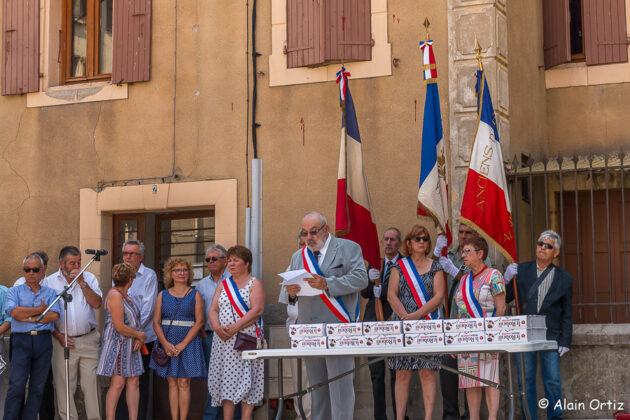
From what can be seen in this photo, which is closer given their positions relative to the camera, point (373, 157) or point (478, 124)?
point (478, 124)

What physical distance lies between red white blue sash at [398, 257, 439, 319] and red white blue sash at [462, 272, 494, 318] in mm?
359

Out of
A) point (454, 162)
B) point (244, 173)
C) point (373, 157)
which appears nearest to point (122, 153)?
point (244, 173)

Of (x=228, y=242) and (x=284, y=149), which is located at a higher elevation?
(x=284, y=149)

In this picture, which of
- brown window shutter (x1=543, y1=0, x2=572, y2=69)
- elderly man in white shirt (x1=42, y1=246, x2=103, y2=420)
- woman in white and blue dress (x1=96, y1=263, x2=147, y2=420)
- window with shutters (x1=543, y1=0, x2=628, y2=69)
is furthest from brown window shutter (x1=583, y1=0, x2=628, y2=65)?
elderly man in white shirt (x1=42, y1=246, x2=103, y2=420)

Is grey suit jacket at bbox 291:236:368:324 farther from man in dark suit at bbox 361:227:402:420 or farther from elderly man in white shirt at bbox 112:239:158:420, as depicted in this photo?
elderly man in white shirt at bbox 112:239:158:420

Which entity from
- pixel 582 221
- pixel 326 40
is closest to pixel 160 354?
pixel 326 40

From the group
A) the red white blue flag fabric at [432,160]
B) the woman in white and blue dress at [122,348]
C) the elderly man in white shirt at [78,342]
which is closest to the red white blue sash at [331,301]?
the red white blue flag fabric at [432,160]

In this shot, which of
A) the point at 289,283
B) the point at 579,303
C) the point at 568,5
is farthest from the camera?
the point at 568,5

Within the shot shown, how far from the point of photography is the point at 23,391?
983cm

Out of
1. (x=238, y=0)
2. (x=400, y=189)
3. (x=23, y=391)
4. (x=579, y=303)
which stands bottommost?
(x=23, y=391)

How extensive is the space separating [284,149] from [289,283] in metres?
3.47

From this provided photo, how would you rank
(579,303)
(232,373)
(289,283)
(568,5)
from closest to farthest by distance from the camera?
(289,283)
(232,373)
(579,303)
(568,5)

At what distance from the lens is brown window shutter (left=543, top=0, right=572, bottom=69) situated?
11912 mm

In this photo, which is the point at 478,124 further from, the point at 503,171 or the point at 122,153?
the point at 122,153
